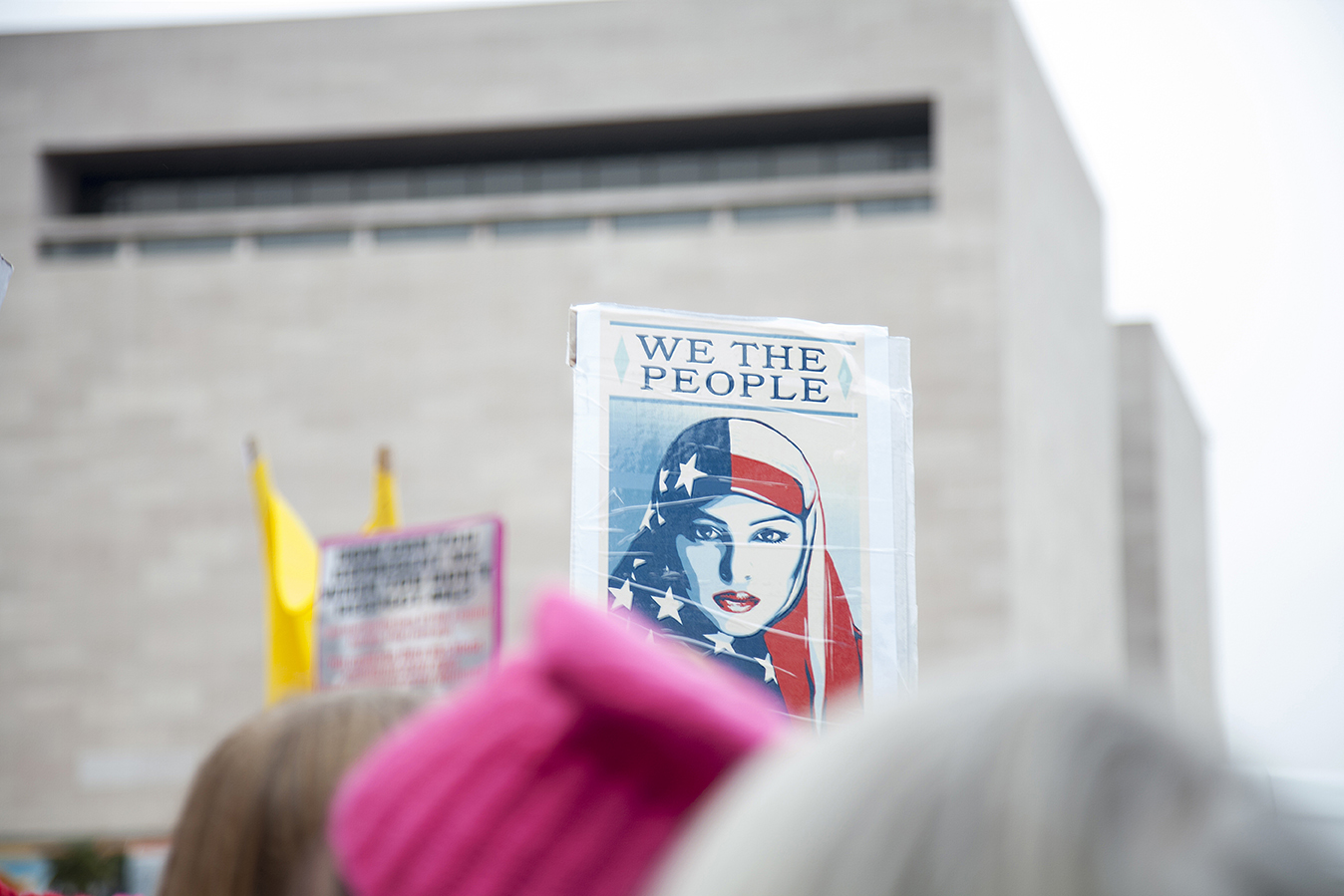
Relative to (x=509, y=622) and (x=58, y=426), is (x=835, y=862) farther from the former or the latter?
(x=58, y=426)

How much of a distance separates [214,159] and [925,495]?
11206mm

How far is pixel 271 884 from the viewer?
1353mm

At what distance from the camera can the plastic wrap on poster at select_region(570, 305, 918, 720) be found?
3596mm

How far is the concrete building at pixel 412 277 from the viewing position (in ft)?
61.9

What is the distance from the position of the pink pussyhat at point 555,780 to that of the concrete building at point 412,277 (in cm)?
1704

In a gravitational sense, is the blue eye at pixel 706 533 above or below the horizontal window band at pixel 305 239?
below

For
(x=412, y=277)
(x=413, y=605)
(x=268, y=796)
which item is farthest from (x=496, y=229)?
(x=268, y=796)

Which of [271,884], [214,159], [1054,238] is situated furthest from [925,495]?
[271,884]

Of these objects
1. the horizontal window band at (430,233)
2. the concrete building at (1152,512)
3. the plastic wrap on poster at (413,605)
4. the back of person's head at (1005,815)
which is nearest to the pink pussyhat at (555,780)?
the back of person's head at (1005,815)

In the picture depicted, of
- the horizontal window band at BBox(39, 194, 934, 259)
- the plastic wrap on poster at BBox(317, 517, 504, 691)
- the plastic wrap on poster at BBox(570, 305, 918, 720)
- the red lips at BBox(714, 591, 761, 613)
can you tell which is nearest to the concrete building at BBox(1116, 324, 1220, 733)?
the horizontal window band at BBox(39, 194, 934, 259)

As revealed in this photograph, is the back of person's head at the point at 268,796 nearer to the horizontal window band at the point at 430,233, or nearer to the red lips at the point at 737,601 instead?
the red lips at the point at 737,601

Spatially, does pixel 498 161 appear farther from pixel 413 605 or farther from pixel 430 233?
pixel 413 605

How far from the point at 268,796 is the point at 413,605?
5.78 m

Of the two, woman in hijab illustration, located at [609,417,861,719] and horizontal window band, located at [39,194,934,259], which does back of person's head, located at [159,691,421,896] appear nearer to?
woman in hijab illustration, located at [609,417,861,719]
